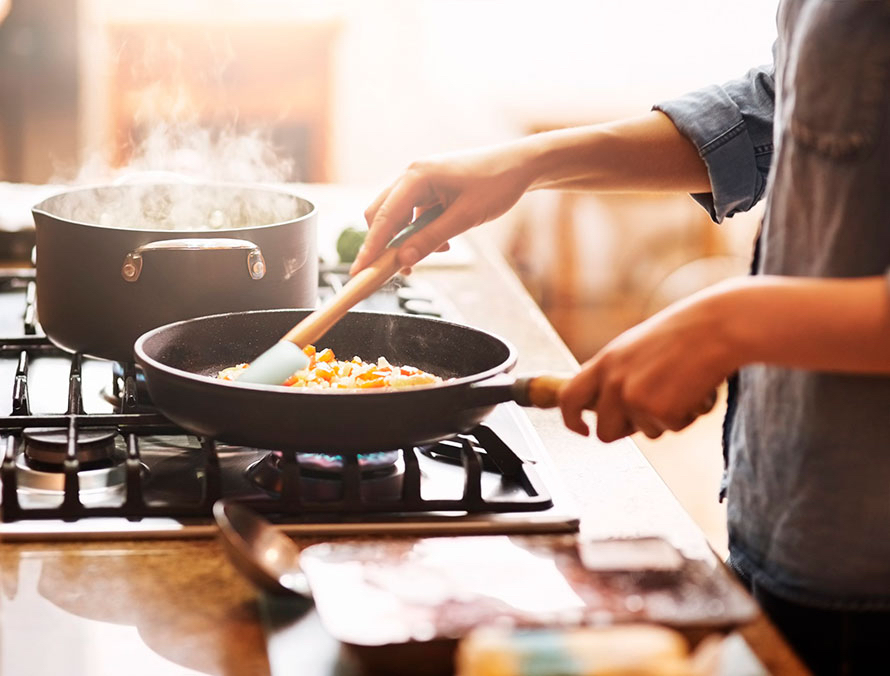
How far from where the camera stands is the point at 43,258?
1303 mm

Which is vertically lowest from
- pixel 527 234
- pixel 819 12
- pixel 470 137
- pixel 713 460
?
pixel 713 460

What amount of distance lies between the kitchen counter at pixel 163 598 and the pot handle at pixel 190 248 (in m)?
0.39

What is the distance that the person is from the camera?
2.58ft

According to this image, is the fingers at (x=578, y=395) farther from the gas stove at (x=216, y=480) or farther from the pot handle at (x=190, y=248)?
the pot handle at (x=190, y=248)

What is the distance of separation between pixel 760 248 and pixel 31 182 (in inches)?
160

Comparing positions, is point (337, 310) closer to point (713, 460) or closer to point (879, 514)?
point (879, 514)

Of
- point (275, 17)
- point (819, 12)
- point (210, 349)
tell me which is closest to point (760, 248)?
point (819, 12)

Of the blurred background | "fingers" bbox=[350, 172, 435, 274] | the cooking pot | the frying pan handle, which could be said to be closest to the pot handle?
the cooking pot

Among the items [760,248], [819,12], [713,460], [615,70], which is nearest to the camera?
[819,12]

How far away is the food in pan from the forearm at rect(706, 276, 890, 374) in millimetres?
389

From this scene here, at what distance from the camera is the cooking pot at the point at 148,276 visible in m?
1.25

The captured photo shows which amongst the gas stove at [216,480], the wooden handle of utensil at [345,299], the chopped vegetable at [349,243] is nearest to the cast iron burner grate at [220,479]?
the gas stove at [216,480]

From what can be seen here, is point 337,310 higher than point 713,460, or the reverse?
point 337,310

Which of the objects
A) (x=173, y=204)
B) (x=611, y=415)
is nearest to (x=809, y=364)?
(x=611, y=415)
